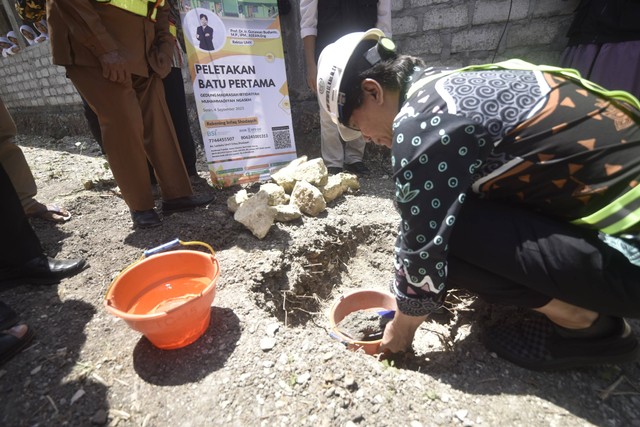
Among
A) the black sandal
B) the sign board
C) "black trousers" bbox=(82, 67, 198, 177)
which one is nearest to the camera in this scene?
the black sandal

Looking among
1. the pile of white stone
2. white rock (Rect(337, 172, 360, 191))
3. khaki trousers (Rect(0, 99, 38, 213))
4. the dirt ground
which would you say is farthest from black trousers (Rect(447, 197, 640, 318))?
khaki trousers (Rect(0, 99, 38, 213))

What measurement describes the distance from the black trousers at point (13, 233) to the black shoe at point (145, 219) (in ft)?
1.96

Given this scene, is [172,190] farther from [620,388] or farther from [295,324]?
[620,388]

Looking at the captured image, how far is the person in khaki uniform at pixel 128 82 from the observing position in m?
1.91

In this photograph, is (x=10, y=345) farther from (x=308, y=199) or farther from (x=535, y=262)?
(x=535, y=262)

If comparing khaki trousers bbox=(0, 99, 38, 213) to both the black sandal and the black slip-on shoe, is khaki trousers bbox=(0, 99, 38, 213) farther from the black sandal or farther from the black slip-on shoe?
the black slip-on shoe

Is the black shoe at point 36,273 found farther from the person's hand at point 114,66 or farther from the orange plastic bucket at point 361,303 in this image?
the orange plastic bucket at point 361,303

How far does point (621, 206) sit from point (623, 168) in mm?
117

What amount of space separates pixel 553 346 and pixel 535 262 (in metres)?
0.45

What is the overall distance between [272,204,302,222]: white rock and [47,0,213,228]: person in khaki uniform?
767mm

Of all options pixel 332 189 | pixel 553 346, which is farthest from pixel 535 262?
pixel 332 189

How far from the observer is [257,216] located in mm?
2215

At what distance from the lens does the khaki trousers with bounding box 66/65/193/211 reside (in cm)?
206

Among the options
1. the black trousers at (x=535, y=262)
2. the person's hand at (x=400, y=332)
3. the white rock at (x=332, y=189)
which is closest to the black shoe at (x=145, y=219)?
the white rock at (x=332, y=189)
